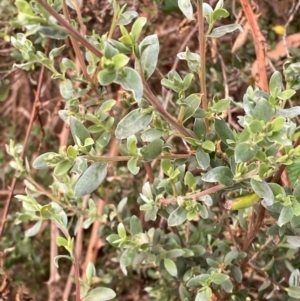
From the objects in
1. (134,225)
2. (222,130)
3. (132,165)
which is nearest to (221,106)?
(222,130)

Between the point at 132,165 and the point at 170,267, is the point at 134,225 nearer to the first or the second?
the point at 170,267

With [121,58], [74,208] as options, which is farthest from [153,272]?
[121,58]

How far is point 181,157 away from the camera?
681 mm

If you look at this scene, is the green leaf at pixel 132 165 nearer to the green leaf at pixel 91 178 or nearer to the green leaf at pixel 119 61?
the green leaf at pixel 91 178

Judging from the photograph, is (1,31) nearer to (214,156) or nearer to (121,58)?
(214,156)

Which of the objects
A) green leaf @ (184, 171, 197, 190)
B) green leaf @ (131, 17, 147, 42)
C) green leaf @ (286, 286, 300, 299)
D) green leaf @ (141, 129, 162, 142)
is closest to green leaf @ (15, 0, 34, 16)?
green leaf @ (131, 17, 147, 42)

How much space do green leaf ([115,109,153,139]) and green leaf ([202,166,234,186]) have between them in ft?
0.37

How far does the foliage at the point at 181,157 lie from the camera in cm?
55

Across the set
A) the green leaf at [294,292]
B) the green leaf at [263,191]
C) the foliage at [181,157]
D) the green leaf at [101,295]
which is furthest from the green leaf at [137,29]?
the green leaf at [294,292]

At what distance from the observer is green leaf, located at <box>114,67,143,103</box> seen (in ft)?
1.53

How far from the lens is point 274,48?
4.02 feet

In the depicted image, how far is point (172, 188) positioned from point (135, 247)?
0.12 meters

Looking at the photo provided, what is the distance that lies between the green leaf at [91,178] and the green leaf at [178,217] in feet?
0.37

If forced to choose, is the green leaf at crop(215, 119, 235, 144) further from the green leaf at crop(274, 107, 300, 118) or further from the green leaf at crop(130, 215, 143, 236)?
the green leaf at crop(130, 215, 143, 236)
